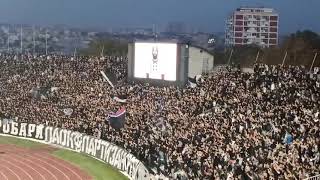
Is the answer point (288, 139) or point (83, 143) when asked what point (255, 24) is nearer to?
point (83, 143)

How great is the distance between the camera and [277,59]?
50.5 meters

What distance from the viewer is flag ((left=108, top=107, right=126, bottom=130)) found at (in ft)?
111

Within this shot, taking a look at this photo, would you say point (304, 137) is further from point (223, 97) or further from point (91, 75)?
point (91, 75)

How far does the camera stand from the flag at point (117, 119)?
33688 mm

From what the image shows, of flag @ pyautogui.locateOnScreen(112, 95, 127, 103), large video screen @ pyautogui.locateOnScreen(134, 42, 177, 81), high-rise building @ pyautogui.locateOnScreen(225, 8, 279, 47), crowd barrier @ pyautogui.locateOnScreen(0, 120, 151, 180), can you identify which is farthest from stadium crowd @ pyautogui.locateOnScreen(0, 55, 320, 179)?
high-rise building @ pyautogui.locateOnScreen(225, 8, 279, 47)

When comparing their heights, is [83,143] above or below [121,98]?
below

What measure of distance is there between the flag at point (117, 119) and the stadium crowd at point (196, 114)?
0.36 metres

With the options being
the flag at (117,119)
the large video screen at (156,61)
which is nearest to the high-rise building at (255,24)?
the large video screen at (156,61)

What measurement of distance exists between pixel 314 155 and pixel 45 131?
71.6 ft

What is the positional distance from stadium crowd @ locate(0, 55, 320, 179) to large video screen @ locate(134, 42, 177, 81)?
1135 millimetres

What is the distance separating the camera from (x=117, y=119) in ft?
112

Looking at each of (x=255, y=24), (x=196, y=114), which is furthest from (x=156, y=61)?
(x=255, y=24)

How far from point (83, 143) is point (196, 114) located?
6849 millimetres

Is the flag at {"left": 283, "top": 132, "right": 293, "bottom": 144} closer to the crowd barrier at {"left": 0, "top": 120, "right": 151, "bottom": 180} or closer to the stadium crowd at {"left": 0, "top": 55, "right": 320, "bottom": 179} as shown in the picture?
the stadium crowd at {"left": 0, "top": 55, "right": 320, "bottom": 179}
